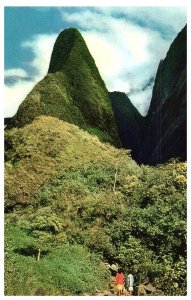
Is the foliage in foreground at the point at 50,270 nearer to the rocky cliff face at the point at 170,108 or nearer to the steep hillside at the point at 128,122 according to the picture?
the rocky cliff face at the point at 170,108

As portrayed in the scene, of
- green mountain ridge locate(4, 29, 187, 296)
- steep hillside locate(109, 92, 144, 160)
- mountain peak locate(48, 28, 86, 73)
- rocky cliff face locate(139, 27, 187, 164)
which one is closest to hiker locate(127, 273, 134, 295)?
green mountain ridge locate(4, 29, 187, 296)

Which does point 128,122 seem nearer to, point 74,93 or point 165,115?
point 74,93

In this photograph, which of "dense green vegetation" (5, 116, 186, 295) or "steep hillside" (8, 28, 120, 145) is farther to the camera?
"steep hillside" (8, 28, 120, 145)

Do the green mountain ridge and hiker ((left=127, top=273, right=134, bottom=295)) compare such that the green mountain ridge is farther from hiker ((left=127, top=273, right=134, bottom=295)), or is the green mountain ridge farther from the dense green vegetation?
hiker ((left=127, top=273, right=134, bottom=295))

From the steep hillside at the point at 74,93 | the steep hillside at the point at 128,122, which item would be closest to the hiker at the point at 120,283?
the steep hillside at the point at 128,122

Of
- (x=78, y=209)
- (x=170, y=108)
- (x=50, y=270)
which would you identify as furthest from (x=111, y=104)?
(x=50, y=270)
